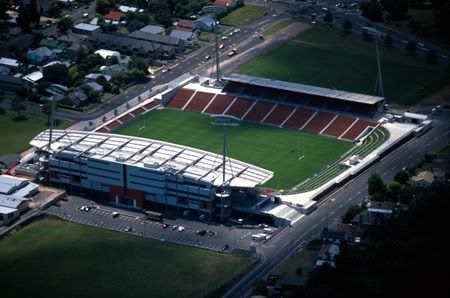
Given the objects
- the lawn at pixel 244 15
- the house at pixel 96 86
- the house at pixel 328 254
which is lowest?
the house at pixel 96 86

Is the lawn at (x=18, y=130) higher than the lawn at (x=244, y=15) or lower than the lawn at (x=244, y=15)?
lower

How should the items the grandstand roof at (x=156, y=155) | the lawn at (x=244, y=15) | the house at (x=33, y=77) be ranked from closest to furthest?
the grandstand roof at (x=156, y=155)
the house at (x=33, y=77)
the lawn at (x=244, y=15)

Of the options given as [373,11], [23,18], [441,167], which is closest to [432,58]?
[373,11]

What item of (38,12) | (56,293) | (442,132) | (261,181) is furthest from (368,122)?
(38,12)

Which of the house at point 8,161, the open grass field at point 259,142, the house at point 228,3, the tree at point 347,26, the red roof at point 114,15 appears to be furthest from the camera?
the house at point 228,3

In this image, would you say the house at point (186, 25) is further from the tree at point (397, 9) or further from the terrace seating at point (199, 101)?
the tree at point (397, 9)

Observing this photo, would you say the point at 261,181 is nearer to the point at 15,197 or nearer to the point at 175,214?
the point at 175,214

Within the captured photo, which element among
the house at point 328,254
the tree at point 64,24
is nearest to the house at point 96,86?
the tree at point 64,24
